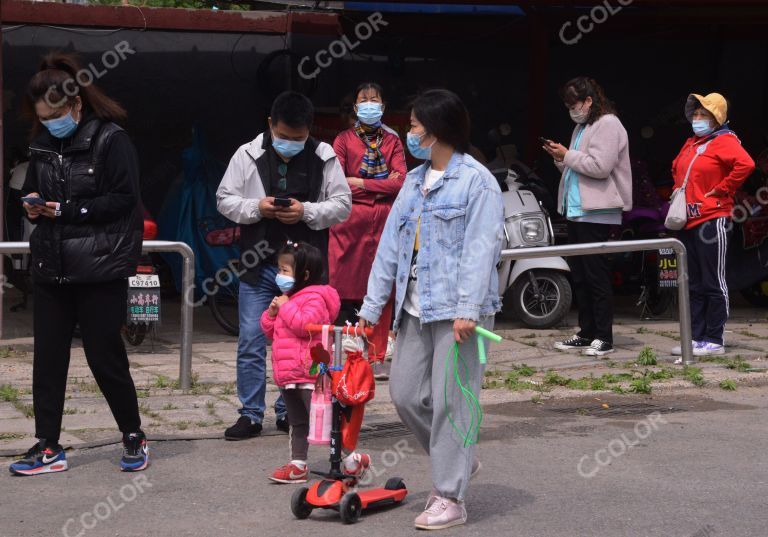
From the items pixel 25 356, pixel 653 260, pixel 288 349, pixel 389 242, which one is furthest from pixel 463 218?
pixel 653 260

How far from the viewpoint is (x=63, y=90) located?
6027 mm

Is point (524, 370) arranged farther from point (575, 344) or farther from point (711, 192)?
point (711, 192)

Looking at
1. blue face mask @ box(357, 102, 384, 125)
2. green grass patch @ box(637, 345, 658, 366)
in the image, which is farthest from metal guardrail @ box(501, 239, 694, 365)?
blue face mask @ box(357, 102, 384, 125)

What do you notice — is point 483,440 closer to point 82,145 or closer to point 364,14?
point 82,145

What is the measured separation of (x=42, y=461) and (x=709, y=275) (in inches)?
210

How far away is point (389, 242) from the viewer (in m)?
5.46

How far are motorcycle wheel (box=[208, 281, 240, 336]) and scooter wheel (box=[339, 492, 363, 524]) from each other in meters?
5.45

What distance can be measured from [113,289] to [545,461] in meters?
2.38

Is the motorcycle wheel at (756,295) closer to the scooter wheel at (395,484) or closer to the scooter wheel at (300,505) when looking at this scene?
the scooter wheel at (395,484)

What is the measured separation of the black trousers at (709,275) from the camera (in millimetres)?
9305

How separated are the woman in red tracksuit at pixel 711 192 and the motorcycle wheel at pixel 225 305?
391cm

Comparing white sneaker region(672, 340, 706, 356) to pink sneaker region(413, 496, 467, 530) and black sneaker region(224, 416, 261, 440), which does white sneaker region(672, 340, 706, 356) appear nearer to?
black sneaker region(224, 416, 261, 440)

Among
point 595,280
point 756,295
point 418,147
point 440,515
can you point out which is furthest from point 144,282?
point 756,295

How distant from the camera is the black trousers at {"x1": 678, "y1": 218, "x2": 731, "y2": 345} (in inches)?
366
